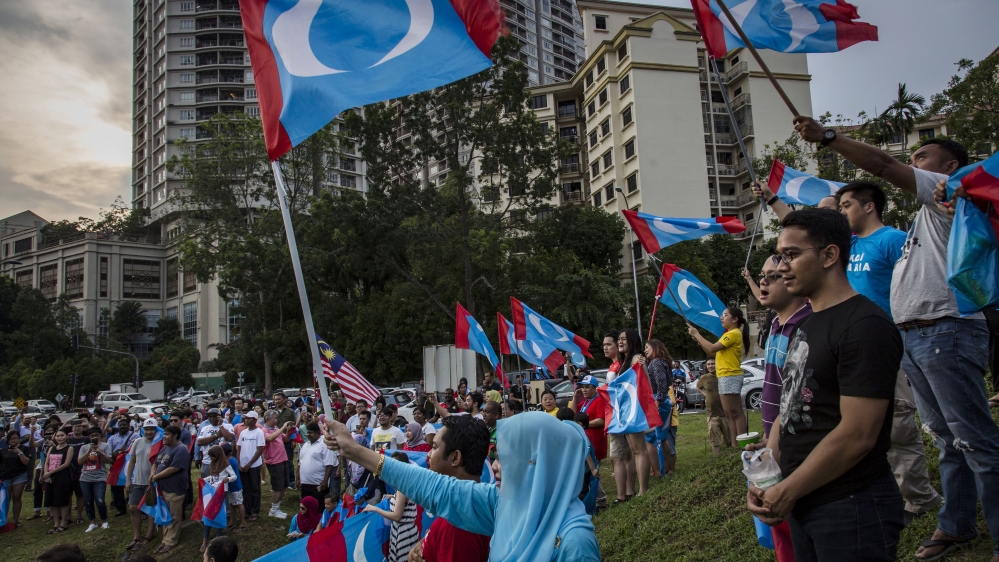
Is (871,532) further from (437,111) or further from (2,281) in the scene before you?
(2,281)

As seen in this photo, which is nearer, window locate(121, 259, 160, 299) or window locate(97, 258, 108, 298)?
window locate(97, 258, 108, 298)

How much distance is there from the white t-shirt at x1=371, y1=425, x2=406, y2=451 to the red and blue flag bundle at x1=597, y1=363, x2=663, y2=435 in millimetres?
3918

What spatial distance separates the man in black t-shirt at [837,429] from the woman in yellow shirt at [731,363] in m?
5.12

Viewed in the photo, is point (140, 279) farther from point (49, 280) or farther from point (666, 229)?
point (666, 229)

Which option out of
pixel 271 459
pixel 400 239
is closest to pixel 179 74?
pixel 400 239

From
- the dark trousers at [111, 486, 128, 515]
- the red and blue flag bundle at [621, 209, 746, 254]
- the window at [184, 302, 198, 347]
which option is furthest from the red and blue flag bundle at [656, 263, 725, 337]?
the window at [184, 302, 198, 347]

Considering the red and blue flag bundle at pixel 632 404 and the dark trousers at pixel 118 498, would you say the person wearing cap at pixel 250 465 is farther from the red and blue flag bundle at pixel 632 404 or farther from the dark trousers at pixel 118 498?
the red and blue flag bundle at pixel 632 404

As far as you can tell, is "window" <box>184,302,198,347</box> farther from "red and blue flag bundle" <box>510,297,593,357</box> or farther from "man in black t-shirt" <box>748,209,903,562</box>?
"man in black t-shirt" <box>748,209,903,562</box>

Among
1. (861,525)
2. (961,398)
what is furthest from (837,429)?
(961,398)

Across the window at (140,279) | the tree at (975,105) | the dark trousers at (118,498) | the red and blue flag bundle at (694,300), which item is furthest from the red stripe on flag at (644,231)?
the window at (140,279)

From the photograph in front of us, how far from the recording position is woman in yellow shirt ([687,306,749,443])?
24.8 ft

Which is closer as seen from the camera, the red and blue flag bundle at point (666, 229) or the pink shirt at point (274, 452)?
the red and blue flag bundle at point (666, 229)

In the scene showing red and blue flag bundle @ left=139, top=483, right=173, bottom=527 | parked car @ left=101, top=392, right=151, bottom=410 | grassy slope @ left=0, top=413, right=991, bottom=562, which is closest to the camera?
grassy slope @ left=0, top=413, right=991, bottom=562

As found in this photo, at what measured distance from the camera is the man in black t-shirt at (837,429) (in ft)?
7.29
